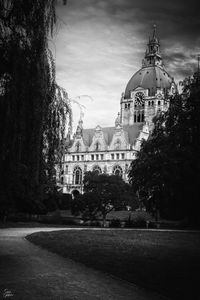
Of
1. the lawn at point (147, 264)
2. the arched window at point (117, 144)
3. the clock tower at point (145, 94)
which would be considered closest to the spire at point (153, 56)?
the clock tower at point (145, 94)

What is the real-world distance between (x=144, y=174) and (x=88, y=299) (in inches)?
1153

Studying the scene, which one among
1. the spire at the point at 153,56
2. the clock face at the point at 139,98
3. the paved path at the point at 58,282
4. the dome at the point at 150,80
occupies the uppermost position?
the spire at the point at 153,56

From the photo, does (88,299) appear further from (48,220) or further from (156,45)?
(156,45)

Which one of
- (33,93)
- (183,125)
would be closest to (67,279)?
(33,93)

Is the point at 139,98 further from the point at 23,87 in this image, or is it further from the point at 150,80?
the point at 23,87

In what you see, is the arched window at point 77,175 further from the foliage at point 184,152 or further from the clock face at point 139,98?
the foliage at point 184,152

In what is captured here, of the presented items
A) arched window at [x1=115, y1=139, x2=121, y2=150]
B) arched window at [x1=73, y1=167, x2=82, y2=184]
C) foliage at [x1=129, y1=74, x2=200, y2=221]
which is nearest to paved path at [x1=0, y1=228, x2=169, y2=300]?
foliage at [x1=129, y1=74, x2=200, y2=221]

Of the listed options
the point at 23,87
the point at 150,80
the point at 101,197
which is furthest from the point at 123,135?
the point at 23,87

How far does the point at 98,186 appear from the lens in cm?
5353

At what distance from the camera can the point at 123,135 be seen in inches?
A: 3711

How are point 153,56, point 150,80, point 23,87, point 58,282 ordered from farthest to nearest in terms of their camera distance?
point 153,56 < point 150,80 < point 58,282 < point 23,87

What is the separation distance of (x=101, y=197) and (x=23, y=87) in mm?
43612

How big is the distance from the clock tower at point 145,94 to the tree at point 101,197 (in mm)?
56141

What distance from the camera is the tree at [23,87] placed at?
9.09 metres
